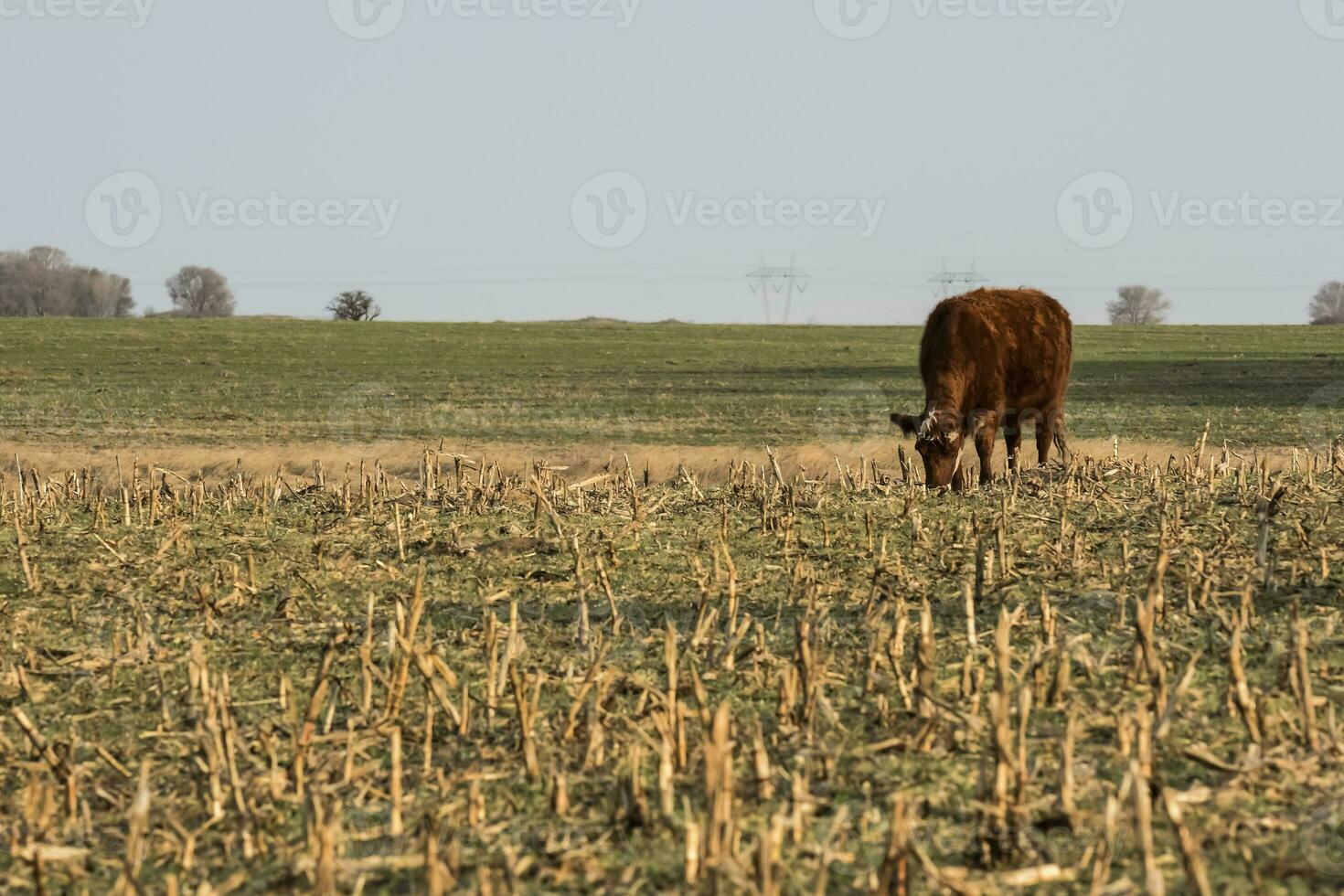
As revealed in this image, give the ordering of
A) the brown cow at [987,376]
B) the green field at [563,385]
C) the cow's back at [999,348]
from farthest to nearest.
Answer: the green field at [563,385] → the cow's back at [999,348] → the brown cow at [987,376]

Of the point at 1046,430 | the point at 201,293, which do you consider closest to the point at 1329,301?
the point at 201,293

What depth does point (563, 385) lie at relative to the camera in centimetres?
3762

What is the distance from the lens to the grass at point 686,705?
3.76 m

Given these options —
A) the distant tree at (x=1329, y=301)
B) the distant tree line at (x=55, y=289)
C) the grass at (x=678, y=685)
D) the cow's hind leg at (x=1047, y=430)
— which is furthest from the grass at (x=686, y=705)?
the distant tree at (x=1329, y=301)

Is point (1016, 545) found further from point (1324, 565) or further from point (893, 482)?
point (893, 482)

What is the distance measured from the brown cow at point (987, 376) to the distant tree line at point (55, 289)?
96.0 m

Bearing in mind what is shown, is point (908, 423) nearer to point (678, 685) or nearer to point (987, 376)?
point (987, 376)

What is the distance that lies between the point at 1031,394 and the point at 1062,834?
36.8 feet

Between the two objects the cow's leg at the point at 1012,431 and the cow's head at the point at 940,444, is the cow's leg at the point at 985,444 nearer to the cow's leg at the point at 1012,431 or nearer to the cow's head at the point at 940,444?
the cow's head at the point at 940,444

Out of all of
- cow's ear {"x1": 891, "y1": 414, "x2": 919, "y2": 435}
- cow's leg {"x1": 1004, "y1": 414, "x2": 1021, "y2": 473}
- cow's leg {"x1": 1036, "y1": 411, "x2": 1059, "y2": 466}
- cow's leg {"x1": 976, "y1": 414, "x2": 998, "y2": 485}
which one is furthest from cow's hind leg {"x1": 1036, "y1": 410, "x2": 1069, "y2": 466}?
cow's ear {"x1": 891, "y1": 414, "x2": 919, "y2": 435}

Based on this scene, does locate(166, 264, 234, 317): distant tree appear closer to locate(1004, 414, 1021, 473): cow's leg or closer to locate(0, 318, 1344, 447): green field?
locate(0, 318, 1344, 447): green field

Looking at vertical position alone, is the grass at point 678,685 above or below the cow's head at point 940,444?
below

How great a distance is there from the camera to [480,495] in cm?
954

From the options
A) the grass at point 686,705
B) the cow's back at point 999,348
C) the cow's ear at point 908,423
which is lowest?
the grass at point 686,705
